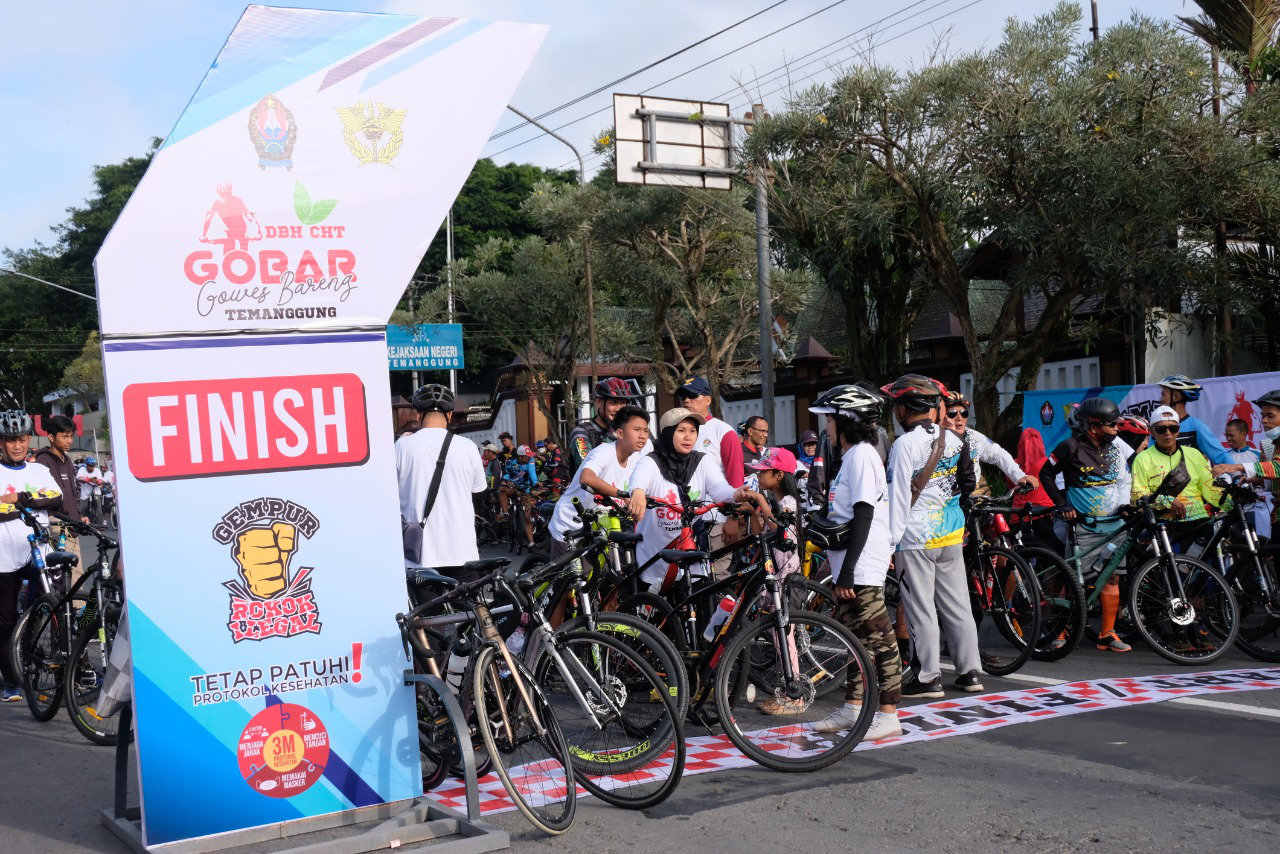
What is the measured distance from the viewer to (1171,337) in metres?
19.3

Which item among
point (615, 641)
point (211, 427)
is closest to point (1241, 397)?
point (615, 641)

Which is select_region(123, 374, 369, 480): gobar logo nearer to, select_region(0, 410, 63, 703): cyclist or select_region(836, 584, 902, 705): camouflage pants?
select_region(836, 584, 902, 705): camouflage pants

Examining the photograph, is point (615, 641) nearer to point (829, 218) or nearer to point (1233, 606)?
point (1233, 606)

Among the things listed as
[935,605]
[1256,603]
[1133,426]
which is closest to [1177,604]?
[1256,603]

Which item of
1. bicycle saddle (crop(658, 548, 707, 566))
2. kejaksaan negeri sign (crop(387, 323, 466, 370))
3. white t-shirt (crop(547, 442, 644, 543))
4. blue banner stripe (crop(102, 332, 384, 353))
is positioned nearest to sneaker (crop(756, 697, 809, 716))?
bicycle saddle (crop(658, 548, 707, 566))

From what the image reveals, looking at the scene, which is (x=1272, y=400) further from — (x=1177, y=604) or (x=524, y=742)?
(x=524, y=742)

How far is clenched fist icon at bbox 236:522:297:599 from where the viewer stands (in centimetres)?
488

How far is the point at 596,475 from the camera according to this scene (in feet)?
26.2

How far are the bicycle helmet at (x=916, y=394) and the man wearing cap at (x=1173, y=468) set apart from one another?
2.90 m

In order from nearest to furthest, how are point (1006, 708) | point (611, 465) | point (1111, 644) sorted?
point (1006, 708) < point (611, 465) < point (1111, 644)

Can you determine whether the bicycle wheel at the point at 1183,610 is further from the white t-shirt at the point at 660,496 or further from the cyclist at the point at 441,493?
the cyclist at the point at 441,493

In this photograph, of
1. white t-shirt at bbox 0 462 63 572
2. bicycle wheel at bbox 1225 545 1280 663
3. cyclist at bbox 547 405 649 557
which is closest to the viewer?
cyclist at bbox 547 405 649 557

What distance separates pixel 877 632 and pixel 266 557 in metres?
3.15

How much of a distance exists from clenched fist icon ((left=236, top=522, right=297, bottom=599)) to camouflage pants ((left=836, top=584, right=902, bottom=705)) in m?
2.90
